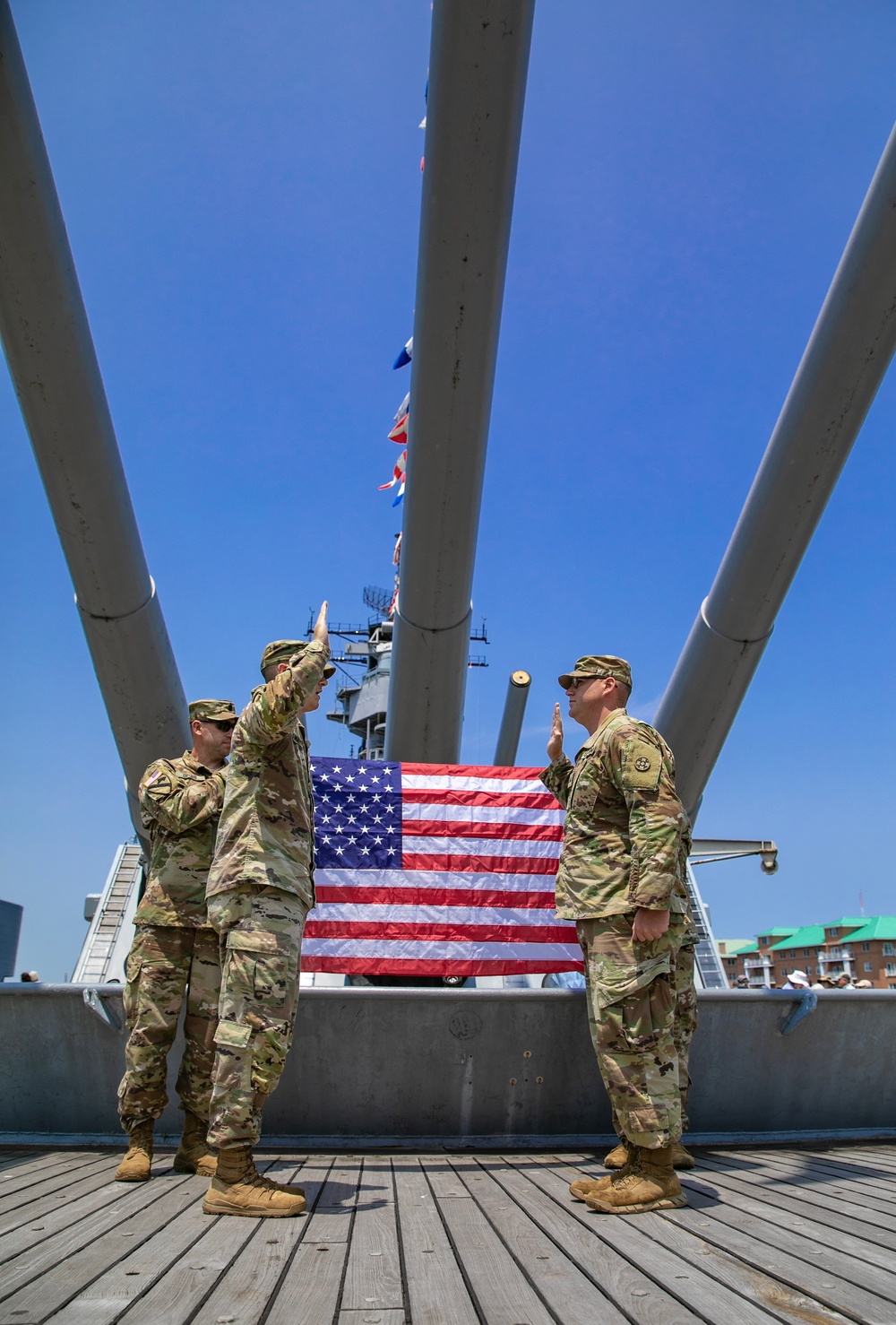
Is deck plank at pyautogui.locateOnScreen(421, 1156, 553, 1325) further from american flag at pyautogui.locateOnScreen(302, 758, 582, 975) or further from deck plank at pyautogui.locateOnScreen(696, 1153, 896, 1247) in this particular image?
american flag at pyautogui.locateOnScreen(302, 758, 582, 975)

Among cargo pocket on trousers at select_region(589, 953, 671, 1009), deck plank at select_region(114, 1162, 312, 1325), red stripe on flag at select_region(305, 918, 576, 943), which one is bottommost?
deck plank at select_region(114, 1162, 312, 1325)

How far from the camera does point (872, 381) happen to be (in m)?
3.34

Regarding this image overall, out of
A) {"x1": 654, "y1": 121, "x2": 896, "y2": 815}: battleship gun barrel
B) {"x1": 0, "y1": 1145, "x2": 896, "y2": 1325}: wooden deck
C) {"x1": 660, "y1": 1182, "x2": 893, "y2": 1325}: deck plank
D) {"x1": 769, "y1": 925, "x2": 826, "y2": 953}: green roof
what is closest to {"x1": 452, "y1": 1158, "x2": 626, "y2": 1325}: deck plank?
{"x1": 0, "y1": 1145, "x2": 896, "y2": 1325}: wooden deck

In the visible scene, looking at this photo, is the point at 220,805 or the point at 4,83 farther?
the point at 220,805

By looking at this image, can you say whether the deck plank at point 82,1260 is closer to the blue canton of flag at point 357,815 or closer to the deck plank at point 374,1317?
the deck plank at point 374,1317

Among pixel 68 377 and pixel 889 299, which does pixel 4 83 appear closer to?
pixel 68 377

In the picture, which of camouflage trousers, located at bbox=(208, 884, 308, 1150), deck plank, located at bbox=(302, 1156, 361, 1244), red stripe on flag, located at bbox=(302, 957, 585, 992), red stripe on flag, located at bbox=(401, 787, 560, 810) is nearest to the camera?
deck plank, located at bbox=(302, 1156, 361, 1244)

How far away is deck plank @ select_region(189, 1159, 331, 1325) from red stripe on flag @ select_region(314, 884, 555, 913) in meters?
1.55

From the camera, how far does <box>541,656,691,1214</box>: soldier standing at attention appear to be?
225 cm

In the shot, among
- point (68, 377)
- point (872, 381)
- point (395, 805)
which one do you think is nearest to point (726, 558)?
point (872, 381)

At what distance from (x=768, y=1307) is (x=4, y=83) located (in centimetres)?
338

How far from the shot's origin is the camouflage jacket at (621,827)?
2.34 metres

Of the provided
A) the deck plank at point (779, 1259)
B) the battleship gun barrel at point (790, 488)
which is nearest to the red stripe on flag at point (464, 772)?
the battleship gun barrel at point (790, 488)

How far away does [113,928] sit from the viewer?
846 centimetres
